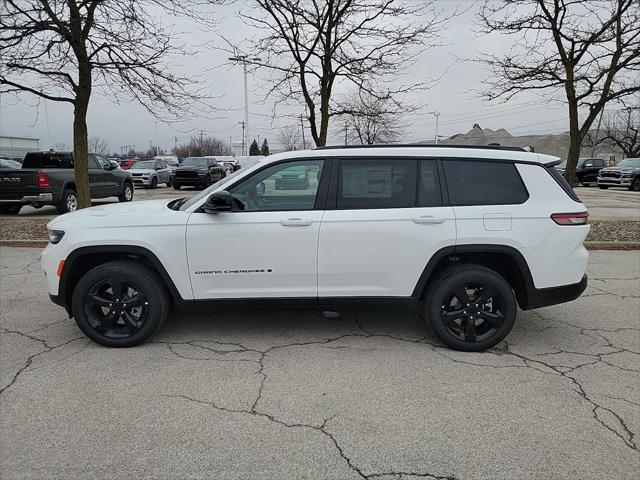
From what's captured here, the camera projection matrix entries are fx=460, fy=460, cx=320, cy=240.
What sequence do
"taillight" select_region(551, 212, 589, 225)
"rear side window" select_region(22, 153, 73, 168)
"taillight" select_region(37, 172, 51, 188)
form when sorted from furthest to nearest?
"rear side window" select_region(22, 153, 73, 168)
"taillight" select_region(37, 172, 51, 188)
"taillight" select_region(551, 212, 589, 225)

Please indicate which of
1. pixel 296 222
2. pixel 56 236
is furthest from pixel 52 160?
pixel 296 222

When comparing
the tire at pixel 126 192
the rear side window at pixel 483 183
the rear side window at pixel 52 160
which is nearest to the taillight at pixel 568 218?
the rear side window at pixel 483 183

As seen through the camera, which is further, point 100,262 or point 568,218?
point 100,262

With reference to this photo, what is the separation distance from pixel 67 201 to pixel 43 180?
2.87 ft

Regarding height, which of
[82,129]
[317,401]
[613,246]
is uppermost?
[82,129]

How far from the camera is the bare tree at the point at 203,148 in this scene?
9000cm

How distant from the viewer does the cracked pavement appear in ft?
8.08

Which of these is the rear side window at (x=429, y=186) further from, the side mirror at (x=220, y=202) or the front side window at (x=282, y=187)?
the side mirror at (x=220, y=202)

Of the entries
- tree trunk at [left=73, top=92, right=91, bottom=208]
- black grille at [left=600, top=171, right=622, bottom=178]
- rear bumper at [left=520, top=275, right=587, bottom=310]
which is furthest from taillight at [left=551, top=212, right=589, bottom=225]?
black grille at [left=600, top=171, right=622, bottom=178]

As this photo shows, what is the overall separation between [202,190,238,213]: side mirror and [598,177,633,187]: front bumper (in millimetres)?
27728

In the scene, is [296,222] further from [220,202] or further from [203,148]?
[203,148]

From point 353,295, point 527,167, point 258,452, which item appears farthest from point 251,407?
point 527,167

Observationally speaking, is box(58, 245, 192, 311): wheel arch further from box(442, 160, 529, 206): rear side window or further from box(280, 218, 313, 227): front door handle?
box(442, 160, 529, 206): rear side window

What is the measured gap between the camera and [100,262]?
4.09m
